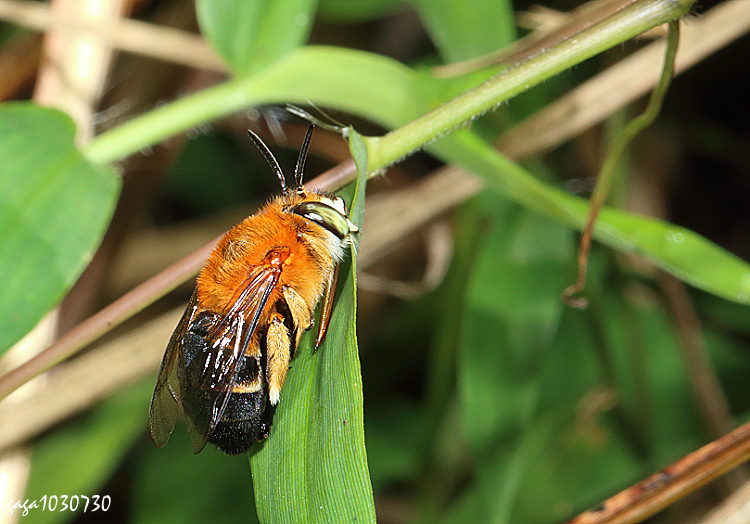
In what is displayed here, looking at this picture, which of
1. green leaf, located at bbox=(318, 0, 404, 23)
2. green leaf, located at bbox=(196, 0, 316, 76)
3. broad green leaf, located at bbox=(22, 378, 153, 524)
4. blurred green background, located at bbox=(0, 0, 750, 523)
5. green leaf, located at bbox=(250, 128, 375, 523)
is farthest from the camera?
green leaf, located at bbox=(318, 0, 404, 23)

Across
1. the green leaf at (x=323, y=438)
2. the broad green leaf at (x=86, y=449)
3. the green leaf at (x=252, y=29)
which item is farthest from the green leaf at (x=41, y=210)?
the broad green leaf at (x=86, y=449)

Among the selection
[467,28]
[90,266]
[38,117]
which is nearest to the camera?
[38,117]

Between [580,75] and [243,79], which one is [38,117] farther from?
[580,75]

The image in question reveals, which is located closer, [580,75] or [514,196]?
[514,196]

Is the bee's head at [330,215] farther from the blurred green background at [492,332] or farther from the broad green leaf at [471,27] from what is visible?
the broad green leaf at [471,27]

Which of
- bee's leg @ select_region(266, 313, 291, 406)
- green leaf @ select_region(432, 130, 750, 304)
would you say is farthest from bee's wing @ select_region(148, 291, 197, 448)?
green leaf @ select_region(432, 130, 750, 304)

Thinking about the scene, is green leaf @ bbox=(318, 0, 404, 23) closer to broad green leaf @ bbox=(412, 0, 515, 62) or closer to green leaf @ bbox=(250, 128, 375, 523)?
broad green leaf @ bbox=(412, 0, 515, 62)

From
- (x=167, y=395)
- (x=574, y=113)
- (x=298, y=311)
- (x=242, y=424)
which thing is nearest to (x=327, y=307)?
(x=298, y=311)

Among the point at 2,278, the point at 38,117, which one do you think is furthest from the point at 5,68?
the point at 2,278
